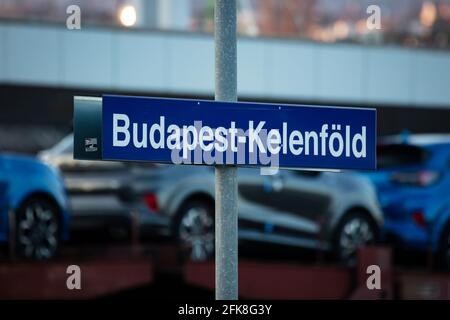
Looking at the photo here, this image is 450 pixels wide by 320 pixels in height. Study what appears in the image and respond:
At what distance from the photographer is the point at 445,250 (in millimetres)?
17438

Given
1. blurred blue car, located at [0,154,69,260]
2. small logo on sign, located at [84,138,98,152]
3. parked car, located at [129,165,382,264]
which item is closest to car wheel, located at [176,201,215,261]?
parked car, located at [129,165,382,264]

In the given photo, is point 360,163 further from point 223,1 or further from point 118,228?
point 118,228

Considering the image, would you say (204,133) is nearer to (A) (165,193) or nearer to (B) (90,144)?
(B) (90,144)

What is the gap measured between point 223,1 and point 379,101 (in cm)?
2198

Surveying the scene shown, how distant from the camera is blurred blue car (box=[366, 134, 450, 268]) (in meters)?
17.3

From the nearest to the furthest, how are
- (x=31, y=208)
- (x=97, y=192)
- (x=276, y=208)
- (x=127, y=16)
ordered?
(x=31, y=208) → (x=276, y=208) → (x=97, y=192) → (x=127, y=16)

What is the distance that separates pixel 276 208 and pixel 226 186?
32.8 ft

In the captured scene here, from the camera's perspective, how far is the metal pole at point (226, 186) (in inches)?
273

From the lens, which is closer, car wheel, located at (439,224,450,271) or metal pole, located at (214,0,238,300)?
metal pole, located at (214,0,238,300)

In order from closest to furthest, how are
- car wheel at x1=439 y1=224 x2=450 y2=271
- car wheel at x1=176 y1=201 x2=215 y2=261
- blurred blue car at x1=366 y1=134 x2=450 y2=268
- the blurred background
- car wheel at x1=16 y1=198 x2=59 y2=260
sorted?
1. the blurred background
2. car wheel at x1=16 y1=198 x2=59 y2=260
3. car wheel at x1=176 y1=201 x2=215 y2=261
4. blurred blue car at x1=366 y1=134 x2=450 y2=268
5. car wheel at x1=439 y1=224 x2=450 y2=271

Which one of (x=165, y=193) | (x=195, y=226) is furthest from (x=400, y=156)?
(x=165, y=193)

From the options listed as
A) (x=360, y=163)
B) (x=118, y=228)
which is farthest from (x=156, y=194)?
(x=360, y=163)

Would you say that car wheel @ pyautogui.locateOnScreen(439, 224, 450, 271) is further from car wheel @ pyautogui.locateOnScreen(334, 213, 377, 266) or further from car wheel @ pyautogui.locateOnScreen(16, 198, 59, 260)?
car wheel @ pyautogui.locateOnScreen(16, 198, 59, 260)

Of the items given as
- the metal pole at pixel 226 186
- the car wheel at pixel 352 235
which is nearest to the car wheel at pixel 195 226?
the car wheel at pixel 352 235
